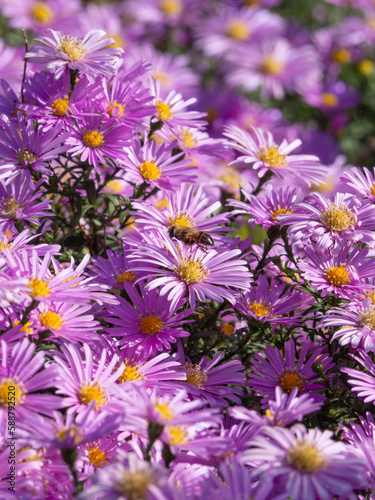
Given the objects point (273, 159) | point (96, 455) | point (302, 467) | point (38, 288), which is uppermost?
point (273, 159)

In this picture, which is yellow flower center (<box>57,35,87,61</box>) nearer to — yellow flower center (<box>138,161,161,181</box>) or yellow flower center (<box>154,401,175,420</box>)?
yellow flower center (<box>138,161,161,181</box>)

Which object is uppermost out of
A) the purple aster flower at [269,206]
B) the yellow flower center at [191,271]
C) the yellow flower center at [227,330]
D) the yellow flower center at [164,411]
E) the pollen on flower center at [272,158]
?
the pollen on flower center at [272,158]

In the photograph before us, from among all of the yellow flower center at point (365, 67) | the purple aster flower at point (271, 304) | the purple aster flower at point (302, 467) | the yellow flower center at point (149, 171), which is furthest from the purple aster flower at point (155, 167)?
the yellow flower center at point (365, 67)

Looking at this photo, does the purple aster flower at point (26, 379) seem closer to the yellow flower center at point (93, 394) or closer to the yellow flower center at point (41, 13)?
the yellow flower center at point (93, 394)

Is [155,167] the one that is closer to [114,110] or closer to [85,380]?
[114,110]

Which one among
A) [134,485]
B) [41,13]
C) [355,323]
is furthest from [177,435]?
[41,13]
